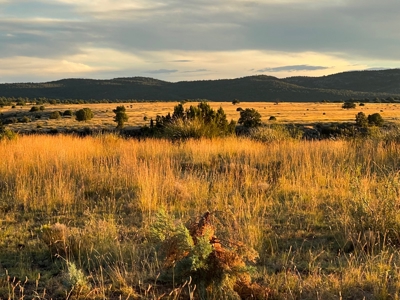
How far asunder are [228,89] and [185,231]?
134423 millimetres

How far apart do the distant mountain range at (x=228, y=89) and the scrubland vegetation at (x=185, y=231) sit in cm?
11827

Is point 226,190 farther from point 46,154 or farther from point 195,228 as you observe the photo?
point 46,154

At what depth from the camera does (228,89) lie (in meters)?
136

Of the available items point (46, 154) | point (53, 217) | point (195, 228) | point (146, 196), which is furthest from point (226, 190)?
point (46, 154)

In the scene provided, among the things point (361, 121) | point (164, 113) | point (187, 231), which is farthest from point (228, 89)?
point (187, 231)

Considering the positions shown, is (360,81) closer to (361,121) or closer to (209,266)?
(361,121)

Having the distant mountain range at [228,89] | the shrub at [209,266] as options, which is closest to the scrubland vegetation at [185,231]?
the shrub at [209,266]

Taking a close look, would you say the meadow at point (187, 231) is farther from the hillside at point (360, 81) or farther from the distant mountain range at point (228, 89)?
the hillside at point (360, 81)

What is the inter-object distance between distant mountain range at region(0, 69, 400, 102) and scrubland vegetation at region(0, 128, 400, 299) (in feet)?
388

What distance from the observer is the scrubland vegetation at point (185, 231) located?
364 centimetres

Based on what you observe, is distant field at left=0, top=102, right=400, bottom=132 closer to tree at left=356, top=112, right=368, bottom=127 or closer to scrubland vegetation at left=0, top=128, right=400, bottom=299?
tree at left=356, top=112, right=368, bottom=127

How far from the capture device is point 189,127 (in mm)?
15227

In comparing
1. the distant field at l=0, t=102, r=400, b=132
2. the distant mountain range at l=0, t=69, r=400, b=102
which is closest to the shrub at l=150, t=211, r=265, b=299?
the distant field at l=0, t=102, r=400, b=132

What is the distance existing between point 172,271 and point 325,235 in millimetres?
2356
